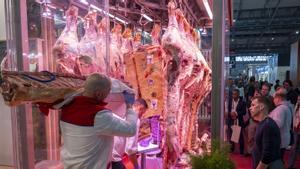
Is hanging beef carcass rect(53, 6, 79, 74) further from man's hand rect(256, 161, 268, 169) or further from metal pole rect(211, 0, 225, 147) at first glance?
man's hand rect(256, 161, 268, 169)

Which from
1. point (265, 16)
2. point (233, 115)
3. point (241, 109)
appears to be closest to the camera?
point (233, 115)

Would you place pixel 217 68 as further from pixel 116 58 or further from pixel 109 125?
pixel 116 58

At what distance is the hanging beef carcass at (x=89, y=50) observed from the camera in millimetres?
3162

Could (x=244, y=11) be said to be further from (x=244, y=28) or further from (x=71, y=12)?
(x=71, y=12)

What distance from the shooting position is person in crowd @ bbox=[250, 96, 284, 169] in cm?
291

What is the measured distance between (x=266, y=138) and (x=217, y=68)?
3.49ft

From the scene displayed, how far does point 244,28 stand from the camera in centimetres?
1448

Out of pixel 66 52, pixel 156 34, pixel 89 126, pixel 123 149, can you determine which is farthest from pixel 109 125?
pixel 156 34

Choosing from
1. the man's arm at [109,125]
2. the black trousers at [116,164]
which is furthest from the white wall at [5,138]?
the man's arm at [109,125]

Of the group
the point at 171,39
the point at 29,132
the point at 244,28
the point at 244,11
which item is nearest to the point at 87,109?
the point at 29,132

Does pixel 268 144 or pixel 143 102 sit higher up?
pixel 143 102

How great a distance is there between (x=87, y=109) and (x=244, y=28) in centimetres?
1378

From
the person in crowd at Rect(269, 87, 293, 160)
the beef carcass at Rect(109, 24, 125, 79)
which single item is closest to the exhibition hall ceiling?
the person in crowd at Rect(269, 87, 293, 160)

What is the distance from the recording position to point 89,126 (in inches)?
73.8
